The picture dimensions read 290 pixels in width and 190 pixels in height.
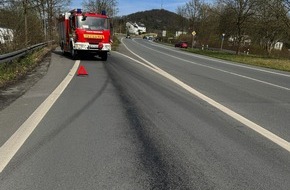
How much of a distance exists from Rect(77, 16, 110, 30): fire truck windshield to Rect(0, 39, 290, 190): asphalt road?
12.7 meters

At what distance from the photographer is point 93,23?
895 inches

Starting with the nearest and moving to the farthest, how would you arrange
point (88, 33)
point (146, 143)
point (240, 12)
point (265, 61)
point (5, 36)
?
point (146, 143)
point (5, 36)
point (88, 33)
point (265, 61)
point (240, 12)

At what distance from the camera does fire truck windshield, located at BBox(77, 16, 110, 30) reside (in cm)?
2236

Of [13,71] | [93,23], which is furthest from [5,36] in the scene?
[93,23]

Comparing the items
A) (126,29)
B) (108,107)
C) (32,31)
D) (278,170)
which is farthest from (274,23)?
(126,29)

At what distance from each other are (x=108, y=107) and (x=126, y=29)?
18192 cm

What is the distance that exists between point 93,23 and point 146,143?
1791 cm

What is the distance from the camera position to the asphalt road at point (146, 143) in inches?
172

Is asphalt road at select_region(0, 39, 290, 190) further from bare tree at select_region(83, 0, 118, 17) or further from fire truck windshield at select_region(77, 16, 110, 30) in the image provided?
bare tree at select_region(83, 0, 118, 17)

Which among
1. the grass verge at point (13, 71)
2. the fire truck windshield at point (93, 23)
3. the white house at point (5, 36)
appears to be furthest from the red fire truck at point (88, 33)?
the grass verge at point (13, 71)

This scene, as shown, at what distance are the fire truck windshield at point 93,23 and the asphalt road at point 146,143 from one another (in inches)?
499

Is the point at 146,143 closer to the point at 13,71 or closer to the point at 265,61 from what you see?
the point at 13,71

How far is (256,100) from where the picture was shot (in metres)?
10.1


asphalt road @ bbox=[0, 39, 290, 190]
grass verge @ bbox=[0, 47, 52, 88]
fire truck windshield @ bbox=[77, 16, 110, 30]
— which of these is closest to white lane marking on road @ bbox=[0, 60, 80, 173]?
asphalt road @ bbox=[0, 39, 290, 190]
